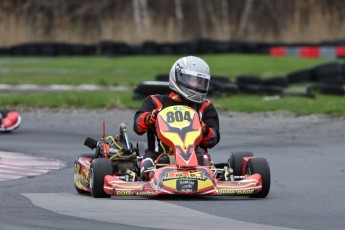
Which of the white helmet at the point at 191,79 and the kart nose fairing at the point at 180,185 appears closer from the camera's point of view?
the kart nose fairing at the point at 180,185

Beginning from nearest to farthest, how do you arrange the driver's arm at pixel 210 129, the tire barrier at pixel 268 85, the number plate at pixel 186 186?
the number plate at pixel 186 186
the driver's arm at pixel 210 129
the tire barrier at pixel 268 85

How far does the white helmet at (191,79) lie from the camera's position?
839cm

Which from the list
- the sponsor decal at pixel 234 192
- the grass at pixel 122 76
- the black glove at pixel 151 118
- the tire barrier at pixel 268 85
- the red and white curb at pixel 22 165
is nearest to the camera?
the sponsor decal at pixel 234 192

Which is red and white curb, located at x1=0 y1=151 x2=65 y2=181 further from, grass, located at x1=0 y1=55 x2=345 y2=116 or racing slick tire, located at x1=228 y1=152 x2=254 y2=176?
grass, located at x1=0 y1=55 x2=345 y2=116

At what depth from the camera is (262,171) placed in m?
7.93

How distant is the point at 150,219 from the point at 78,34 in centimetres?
3076

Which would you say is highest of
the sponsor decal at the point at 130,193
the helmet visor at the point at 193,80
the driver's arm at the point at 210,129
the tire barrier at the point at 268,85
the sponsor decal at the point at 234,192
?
the helmet visor at the point at 193,80

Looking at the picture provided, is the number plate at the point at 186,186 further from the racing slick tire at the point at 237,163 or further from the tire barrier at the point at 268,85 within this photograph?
the tire barrier at the point at 268,85

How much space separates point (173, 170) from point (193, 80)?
41.3 inches

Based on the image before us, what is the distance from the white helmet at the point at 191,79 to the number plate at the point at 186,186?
1.07 m

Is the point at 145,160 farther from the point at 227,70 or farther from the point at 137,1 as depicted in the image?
the point at 137,1

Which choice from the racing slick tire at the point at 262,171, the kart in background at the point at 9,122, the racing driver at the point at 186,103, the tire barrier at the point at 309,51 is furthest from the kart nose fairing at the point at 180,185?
the tire barrier at the point at 309,51

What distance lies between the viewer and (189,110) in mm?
8172

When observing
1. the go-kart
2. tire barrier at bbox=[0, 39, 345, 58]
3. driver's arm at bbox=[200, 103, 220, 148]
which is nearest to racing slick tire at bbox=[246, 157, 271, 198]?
the go-kart
